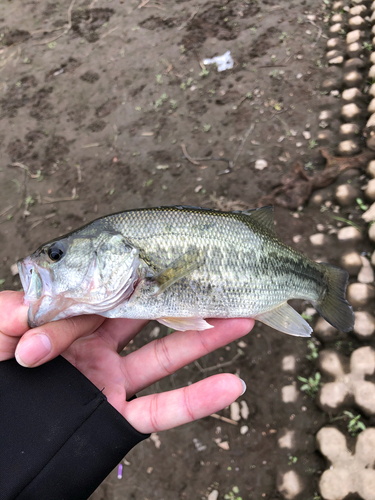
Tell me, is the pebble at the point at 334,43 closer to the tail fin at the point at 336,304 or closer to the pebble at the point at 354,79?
the pebble at the point at 354,79

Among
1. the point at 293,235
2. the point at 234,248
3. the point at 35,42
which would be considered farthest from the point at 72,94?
the point at 234,248

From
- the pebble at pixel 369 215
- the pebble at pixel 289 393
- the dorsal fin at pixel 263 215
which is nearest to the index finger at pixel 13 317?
the dorsal fin at pixel 263 215

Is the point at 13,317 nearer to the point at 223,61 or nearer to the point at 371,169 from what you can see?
the point at 371,169

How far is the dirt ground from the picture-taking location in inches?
111

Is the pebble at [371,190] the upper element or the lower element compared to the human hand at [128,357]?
lower

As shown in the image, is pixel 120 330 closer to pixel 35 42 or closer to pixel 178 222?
pixel 178 222

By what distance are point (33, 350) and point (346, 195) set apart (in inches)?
137

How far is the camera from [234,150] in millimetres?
4406

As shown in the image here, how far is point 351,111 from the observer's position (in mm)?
4195

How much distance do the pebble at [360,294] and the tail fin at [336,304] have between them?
60cm

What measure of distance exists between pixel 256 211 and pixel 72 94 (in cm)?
482

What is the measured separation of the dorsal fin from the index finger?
168 cm

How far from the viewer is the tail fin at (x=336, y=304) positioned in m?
2.47

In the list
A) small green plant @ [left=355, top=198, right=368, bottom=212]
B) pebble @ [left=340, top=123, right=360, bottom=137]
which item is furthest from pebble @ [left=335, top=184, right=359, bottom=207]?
pebble @ [left=340, top=123, right=360, bottom=137]
